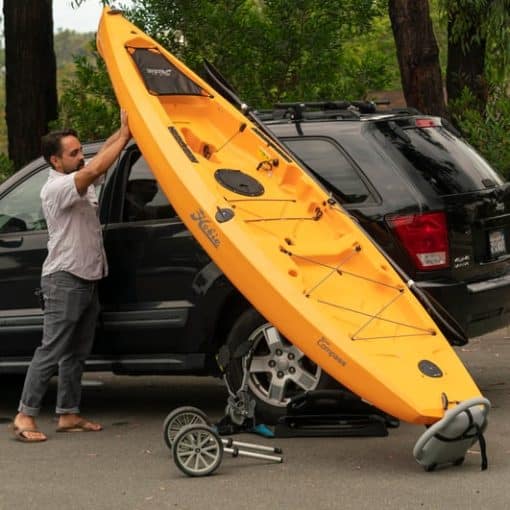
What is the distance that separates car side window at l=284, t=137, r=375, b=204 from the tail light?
10.4 inches

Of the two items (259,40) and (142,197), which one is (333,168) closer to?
(142,197)

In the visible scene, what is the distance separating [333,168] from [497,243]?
1.21 metres

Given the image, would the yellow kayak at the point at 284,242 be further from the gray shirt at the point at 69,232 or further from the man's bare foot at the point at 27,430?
the man's bare foot at the point at 27,430

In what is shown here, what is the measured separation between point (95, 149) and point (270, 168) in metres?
1.24

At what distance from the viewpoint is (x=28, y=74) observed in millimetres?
16641

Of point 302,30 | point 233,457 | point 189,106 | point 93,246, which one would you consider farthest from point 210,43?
point 233,457

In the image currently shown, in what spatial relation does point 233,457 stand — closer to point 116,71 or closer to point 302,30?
point 116,71

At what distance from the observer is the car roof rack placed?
9.48m

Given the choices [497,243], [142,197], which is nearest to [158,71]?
[142,197]

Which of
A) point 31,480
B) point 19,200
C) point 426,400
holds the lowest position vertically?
point 31,480

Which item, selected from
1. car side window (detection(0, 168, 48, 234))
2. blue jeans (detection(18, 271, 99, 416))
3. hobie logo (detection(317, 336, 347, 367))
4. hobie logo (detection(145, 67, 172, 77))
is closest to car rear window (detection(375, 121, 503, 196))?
hobie logo (detection(145, 67, 172, 77))

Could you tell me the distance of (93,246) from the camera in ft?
29.7

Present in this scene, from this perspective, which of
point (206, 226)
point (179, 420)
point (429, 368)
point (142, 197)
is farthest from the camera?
point (142, 197)

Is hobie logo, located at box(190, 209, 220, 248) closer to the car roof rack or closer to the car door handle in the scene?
the car roof rack
